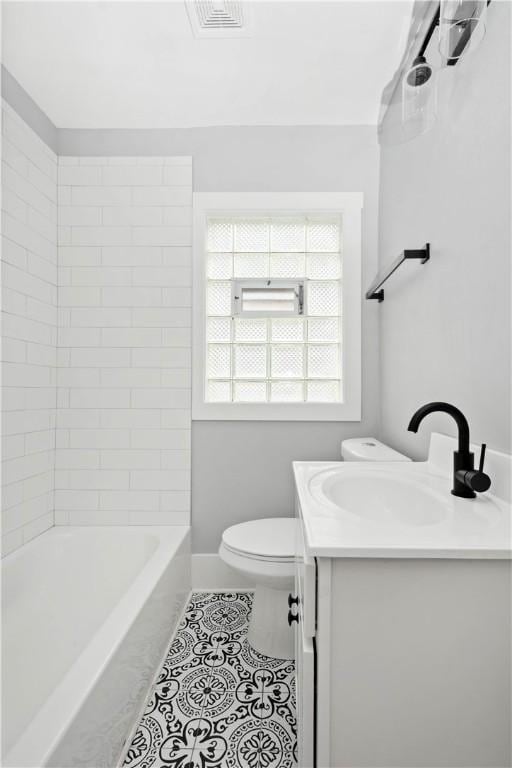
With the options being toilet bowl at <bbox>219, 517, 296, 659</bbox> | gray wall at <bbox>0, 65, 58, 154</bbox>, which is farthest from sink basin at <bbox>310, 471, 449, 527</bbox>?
gray wall at <bbox>0, 65, 58, 154</bbox>

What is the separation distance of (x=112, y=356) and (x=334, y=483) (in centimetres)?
148

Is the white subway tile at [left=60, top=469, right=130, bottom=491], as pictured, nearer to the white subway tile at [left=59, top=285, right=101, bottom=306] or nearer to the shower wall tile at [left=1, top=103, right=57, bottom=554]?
the shower wall tile at [left=1, top=103, right=57, bottom=554]

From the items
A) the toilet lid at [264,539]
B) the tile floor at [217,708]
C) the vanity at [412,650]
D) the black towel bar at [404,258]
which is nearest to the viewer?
the vanity at [412,650]

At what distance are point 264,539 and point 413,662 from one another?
1.04 m

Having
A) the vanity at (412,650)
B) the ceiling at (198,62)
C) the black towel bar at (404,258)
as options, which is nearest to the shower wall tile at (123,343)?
the ceiling at (198,62)

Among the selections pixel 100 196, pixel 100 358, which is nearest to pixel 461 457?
pixel 100 358

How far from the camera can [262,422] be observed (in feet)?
7.07

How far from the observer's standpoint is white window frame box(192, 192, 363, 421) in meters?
2.14

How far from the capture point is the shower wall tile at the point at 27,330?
1764 mm

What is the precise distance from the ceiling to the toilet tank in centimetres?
167

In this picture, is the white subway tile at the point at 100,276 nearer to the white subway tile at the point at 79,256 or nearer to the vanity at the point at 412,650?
the white subway tile at the point at 79,256

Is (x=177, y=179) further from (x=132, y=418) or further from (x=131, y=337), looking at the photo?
(x=132, y=418)

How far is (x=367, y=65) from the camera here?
176cm

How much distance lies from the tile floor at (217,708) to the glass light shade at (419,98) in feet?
6.12
